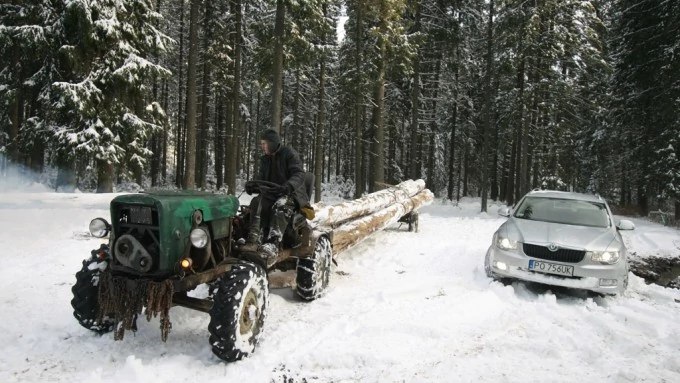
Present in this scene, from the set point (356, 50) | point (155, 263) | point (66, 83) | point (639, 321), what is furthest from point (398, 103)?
point (155, 263)

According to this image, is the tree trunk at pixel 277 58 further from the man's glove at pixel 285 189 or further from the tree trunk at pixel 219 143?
the tree trunk at pixel 219 143

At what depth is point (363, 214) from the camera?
10438 millimetres

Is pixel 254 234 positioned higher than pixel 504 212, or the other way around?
pixel 504 212

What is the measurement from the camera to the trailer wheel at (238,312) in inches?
158

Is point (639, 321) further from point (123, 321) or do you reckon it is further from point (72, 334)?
point (72, 334)

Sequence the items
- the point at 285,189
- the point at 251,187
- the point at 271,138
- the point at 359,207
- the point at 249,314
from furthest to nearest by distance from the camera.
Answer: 1. the point at 359,207
2. the point at 271,138
3. the point at 251,187
4. the point at 285,189
5. the point at 249,314

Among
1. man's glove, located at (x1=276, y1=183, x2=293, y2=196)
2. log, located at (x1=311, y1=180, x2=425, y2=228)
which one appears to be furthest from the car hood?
man's glove, located at (x1=276, y1=183, x2=293, y2=196)

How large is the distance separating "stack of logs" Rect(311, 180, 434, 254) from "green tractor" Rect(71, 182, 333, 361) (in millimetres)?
2810

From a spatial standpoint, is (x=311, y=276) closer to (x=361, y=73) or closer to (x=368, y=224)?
(x=368, y=224)


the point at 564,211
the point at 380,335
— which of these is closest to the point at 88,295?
the point at 380,335

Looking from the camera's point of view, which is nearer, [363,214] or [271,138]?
[271,138]

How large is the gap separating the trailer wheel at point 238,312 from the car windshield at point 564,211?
5404 mm

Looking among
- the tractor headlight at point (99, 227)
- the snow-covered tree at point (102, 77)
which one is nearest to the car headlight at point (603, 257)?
the tractor headlight at point (99, 227)

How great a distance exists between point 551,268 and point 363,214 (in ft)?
16.0
